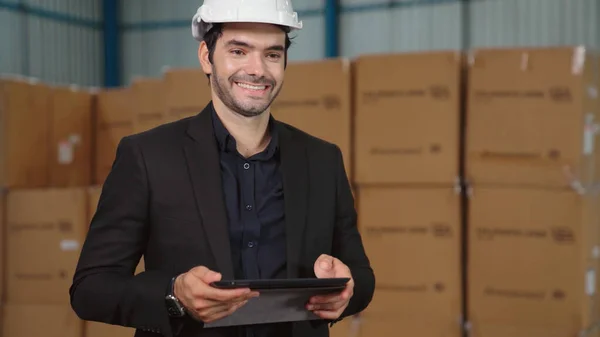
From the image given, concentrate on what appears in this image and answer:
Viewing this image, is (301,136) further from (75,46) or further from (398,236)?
(75,46)

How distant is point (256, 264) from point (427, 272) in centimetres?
186

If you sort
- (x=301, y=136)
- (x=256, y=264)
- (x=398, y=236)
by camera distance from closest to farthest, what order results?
(x=256, y=264) → (x=301, y=136) → (x=398, y=236)

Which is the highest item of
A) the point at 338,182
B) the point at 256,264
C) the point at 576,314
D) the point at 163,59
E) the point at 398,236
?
the point at 163,59

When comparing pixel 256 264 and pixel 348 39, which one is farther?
pixel 348 39

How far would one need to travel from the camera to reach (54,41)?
9.73 meters

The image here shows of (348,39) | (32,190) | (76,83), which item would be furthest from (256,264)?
(76,83)

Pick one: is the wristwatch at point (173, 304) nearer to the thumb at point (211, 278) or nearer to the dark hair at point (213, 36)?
the thumb at point (211, 278)

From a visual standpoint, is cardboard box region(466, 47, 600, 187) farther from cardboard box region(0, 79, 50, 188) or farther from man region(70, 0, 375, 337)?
cardboard box region(0, 79, 50, 188)

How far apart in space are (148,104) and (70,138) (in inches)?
28.7

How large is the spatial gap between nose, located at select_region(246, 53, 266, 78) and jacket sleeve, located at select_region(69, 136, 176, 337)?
0.82 ft

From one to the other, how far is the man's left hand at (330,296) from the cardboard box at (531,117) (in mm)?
1821

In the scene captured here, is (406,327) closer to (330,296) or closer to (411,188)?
(411,188)

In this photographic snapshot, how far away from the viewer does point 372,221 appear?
3225 mm

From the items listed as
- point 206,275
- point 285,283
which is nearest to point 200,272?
point 206,275
